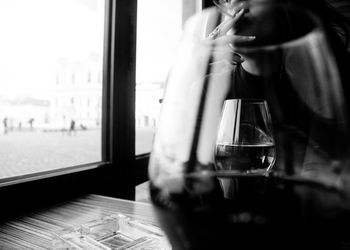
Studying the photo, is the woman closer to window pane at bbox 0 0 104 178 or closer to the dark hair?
the dark hair

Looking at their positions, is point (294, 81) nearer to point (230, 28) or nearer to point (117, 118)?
point (230, 28)

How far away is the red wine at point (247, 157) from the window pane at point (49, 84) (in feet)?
1.85

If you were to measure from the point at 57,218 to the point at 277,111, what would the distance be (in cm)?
43

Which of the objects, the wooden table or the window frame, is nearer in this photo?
the wooden table

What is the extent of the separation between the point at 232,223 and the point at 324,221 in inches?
1.4

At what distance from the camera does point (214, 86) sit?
142 mm

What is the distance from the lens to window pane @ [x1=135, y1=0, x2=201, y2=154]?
42.5 inches

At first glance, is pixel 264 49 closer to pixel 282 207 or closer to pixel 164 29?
pixel 282 207

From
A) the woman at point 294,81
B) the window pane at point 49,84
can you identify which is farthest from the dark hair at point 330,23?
the window pane at point 49,84

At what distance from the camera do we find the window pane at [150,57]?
1080 millimetres

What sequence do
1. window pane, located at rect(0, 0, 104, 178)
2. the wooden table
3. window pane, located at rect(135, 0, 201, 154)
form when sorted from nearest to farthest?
1. the wooden table
2. window pane, located at rect(0, 0, 104, 178)
3. window pane, located at rect(135, 0, 201, 154)

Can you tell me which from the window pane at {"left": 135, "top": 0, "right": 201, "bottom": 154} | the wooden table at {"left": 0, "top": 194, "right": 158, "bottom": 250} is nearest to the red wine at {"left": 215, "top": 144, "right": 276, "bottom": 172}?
the wooden table at {"left": 0, "top": 194, "right": 158, "bottom": 250}

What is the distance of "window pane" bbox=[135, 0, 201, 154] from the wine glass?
2.28 ft

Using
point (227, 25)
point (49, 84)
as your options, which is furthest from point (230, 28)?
point (49, 84)
